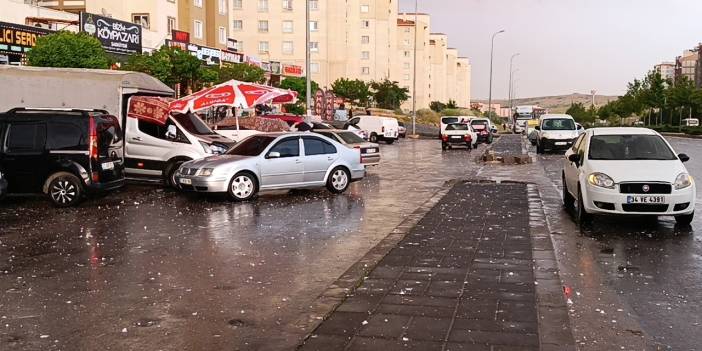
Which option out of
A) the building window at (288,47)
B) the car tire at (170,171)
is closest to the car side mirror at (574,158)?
the car tire at (170,171)

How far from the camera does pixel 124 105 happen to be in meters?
16.7

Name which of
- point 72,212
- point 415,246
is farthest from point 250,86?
point 415,246

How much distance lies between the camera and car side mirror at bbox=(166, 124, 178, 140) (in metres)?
16.3

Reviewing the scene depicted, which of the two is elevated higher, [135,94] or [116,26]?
[116,26]

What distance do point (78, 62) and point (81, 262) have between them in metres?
19.7

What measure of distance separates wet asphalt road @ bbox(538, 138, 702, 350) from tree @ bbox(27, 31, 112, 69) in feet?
66.0

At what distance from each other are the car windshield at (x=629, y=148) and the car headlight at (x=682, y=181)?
2.59ft

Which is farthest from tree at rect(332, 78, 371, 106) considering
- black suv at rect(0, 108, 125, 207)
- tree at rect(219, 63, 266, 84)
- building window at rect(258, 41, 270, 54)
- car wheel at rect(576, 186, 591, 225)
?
car wheel at rect(576, 186, 591, 225)

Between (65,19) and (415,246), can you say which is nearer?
(415,246)

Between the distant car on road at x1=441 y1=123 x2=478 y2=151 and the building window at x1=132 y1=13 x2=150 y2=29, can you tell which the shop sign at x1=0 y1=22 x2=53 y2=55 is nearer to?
the building window at x1=132 y1=13 x2=150 y2=29

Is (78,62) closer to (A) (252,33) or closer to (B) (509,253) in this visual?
(B) (509,253)

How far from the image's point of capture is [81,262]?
814 centimetres

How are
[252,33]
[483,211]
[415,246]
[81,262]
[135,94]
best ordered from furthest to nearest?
[252,33] → [135,94] → [483,211] → [415,246] → [81,262]

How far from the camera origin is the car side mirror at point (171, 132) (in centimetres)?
1631
